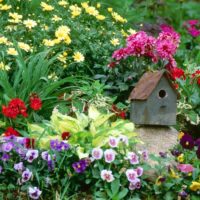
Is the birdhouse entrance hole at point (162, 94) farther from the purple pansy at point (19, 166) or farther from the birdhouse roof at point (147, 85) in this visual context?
the purple pansy at point (19, 166)

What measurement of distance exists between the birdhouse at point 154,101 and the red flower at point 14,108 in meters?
0.89

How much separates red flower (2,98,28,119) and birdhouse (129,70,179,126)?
35.1 inches

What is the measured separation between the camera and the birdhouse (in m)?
5.13

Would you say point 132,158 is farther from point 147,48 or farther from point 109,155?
point 147,48

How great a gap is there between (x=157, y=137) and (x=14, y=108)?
3.91ft

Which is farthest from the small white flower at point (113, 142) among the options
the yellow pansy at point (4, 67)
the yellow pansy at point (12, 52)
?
the yellow pansy at point (12, 52)

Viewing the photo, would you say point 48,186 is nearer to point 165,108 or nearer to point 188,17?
point 165,108

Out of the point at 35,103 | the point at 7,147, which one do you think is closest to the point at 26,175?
the point at 7,147

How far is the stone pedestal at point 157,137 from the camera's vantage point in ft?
16.8

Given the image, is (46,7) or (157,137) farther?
(46,7)

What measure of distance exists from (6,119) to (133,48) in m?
1.33

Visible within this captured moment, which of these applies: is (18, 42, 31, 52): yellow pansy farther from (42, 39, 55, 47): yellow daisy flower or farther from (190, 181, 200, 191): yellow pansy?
(190, 181, 200, 191): yellow pansy

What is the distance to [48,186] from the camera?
451 cm

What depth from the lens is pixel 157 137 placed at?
524cm
